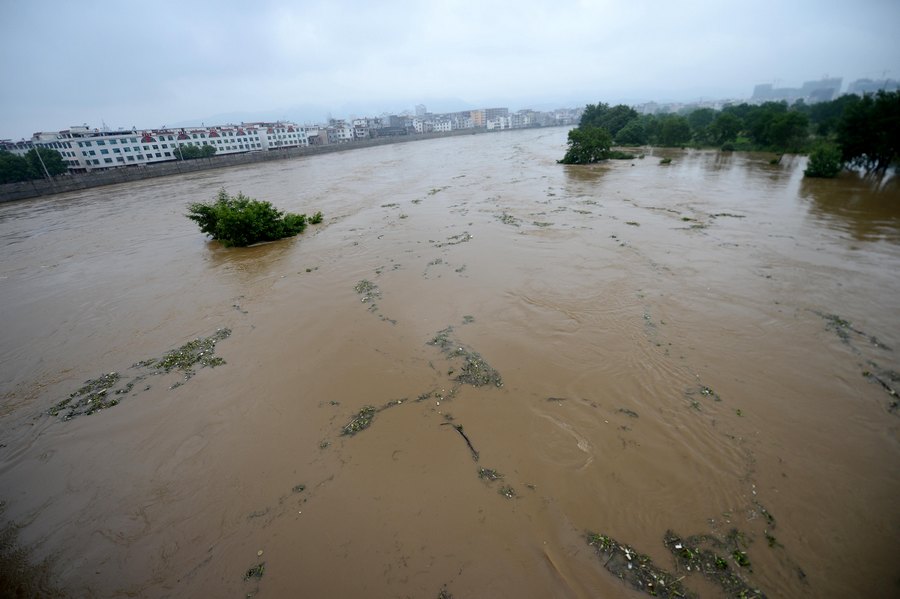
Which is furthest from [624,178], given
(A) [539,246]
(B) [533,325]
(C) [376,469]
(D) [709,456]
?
(C) [376,469]

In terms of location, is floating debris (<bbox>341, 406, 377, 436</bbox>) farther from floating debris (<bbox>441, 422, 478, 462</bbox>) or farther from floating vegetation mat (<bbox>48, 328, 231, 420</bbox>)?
floating vegetation mat (<bbox>48, 328, 231, 420</bbox>)

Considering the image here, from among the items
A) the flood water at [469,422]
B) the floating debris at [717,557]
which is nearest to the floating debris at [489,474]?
the flood water at [469,422]

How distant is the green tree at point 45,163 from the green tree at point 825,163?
79.2 m

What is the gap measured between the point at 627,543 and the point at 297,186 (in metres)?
39.5

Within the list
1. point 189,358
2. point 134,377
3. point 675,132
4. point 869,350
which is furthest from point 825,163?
point 134,377

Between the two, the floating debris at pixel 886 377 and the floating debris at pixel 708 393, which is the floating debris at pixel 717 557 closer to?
the floating debris at pixel 708 393

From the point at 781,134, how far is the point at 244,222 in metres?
52.5

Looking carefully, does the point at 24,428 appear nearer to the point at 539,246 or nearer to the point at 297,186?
the point at 539,246

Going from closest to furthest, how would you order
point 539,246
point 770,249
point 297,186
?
point 770,249 < point 539,246 < point 297,186

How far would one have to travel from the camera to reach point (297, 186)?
121ft

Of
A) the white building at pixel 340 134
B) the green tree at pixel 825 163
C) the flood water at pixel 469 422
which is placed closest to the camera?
the flood water at pixel 469 422

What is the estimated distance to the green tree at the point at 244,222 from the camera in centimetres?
1731

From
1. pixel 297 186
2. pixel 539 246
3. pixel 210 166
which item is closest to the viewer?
pixel 539 246

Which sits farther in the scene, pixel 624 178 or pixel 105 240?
pixel 624 178
